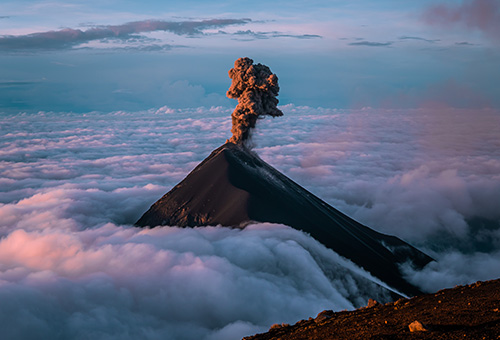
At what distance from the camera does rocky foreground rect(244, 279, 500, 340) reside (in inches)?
574

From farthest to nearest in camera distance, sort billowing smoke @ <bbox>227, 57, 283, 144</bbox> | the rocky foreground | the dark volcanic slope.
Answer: billowing smoke @ <bbox>227, 57, 283, 144</bbox>, the dark volcanic slope, the rocky foreground

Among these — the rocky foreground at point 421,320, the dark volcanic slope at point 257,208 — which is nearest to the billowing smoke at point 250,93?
the dark volcanic slope at point 257,208

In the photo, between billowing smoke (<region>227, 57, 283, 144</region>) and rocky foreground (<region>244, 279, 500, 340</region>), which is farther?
billowing smoke (<region>227, 57, 283, 144</region>)

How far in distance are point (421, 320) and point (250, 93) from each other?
61.6 m

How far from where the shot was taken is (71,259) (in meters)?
91.3

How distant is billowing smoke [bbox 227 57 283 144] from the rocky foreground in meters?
55.7

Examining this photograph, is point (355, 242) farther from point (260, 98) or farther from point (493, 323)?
point (493, 323)

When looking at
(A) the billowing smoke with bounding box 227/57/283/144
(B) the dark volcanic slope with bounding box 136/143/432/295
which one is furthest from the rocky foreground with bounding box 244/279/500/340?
(A) the billowing smoke with bounding box 227/57/283/144

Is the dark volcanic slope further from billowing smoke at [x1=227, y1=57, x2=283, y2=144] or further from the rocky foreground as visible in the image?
the rocky foreground

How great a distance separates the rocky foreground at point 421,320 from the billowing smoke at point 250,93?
55707 mm

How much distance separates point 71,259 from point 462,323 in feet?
294

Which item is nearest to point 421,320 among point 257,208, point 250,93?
point 257,208

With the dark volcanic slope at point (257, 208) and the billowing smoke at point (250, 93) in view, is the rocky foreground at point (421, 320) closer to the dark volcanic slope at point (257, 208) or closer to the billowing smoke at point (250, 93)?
the dark volcanic slope at point (257, 208)

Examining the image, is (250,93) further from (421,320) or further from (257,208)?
(421,320)
